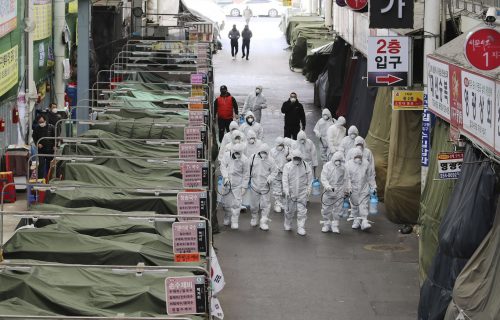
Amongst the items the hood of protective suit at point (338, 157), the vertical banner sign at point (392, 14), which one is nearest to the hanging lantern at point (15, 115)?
the hood of protective suit at point (338, 157)

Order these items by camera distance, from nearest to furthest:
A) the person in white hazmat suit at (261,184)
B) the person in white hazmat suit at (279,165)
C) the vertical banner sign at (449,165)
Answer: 1. the vertical banner sign at (449,165)
2. the person in white hazmat suit at (261,184)
3. the person in white hazmat suit at (279,165)

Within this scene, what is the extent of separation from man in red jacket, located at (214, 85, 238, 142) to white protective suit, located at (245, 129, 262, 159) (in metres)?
6.51

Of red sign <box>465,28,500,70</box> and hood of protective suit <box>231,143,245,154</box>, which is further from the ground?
red sign <box>465,28,500,70</box>

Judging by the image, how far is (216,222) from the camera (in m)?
23.1

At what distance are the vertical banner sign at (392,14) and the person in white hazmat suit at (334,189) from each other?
2.98m

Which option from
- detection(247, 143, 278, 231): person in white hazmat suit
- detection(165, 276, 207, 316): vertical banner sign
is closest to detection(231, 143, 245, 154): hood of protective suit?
detection(247, 143, 278, 231): person in white hazmat suit

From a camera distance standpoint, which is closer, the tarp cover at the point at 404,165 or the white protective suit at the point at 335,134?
the tarp cover at the point at 404,165

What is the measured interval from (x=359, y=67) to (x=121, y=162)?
13.4 meters

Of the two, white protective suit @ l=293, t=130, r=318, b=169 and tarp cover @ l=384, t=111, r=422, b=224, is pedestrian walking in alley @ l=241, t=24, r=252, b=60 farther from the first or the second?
tarp cover @ l=384, t=111, r=422, b=224

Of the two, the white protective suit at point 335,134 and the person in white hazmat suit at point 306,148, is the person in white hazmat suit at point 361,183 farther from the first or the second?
the white protective suit at point 335,134

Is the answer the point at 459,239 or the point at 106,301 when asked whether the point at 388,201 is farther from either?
the point at 106,301

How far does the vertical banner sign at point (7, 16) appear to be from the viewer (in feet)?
71.8

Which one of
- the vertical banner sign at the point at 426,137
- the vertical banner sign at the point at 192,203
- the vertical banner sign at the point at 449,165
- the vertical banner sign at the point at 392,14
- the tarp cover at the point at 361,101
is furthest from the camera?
the tarp cover at the point at 361,101

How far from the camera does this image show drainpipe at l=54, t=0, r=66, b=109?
2984 cm
